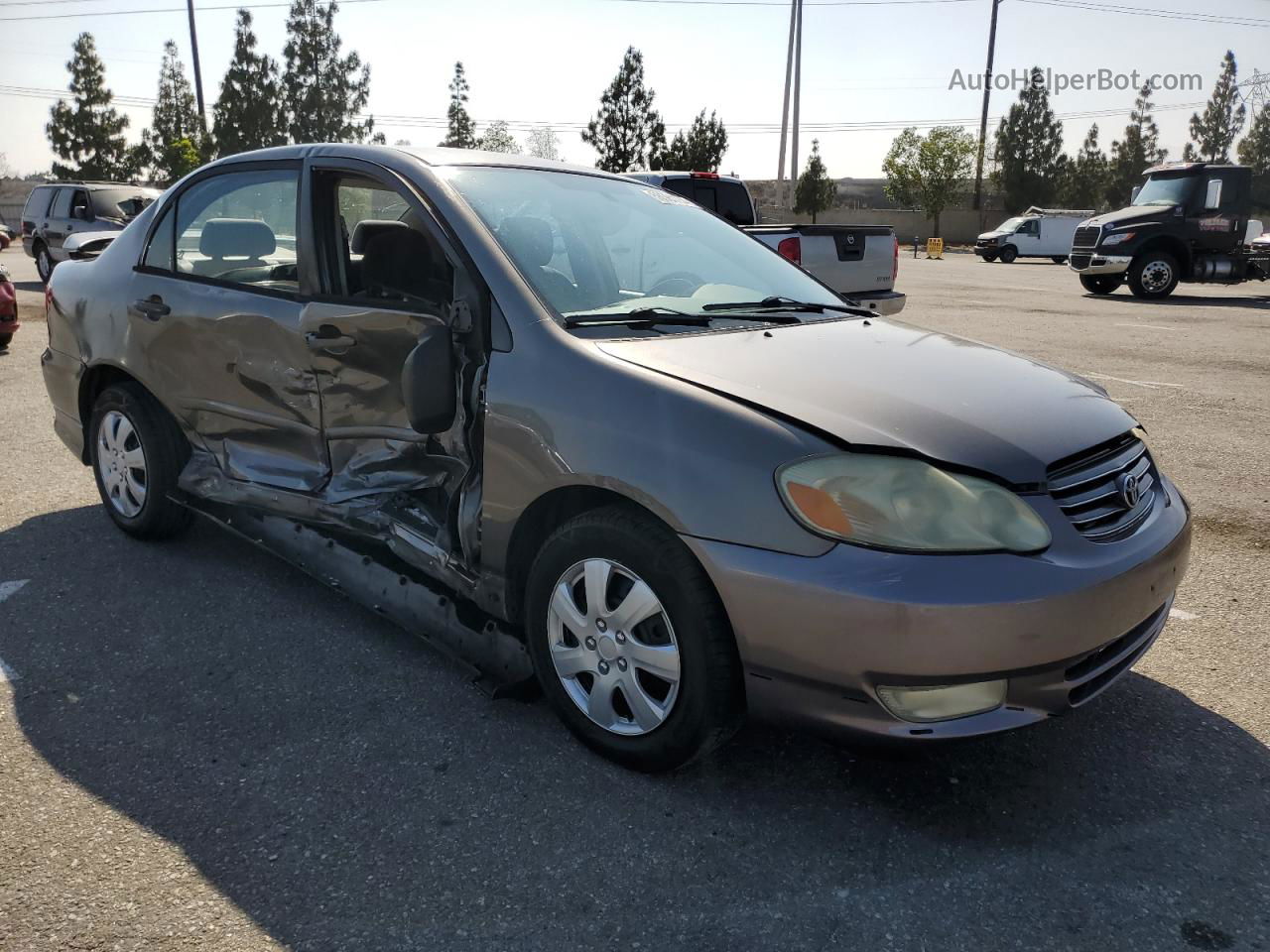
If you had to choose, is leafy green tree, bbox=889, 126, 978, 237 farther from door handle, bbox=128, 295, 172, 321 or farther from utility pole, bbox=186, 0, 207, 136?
door handle, bbox=128, 295, 172, 321

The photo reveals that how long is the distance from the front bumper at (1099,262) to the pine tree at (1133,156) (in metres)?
63.4

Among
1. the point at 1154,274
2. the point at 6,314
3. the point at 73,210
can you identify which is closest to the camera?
the point at 6,314

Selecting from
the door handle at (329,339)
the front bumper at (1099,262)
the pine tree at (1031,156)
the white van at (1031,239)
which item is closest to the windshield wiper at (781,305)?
the door handle at (329,339)

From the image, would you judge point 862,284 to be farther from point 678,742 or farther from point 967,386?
point 678,742

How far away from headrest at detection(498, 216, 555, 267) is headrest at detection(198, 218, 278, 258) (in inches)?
47.0

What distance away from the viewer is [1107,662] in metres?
2.54

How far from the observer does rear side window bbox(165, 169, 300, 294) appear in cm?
377

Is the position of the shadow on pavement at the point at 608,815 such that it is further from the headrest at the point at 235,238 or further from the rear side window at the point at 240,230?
the headrest at the point at 235,238

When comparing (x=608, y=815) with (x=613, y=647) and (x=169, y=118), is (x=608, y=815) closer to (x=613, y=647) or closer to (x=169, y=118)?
(x=613, y=647)

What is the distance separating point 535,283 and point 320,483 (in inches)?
47.7

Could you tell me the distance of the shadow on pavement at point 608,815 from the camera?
87.6 inches

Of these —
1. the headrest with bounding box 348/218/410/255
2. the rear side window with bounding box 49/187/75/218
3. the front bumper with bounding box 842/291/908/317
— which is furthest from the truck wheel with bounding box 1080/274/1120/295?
the headrest with bounding box 348/218/410/255

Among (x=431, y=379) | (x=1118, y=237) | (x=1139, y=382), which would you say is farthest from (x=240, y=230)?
(x=1118, y=237)

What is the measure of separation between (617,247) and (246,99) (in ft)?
224
